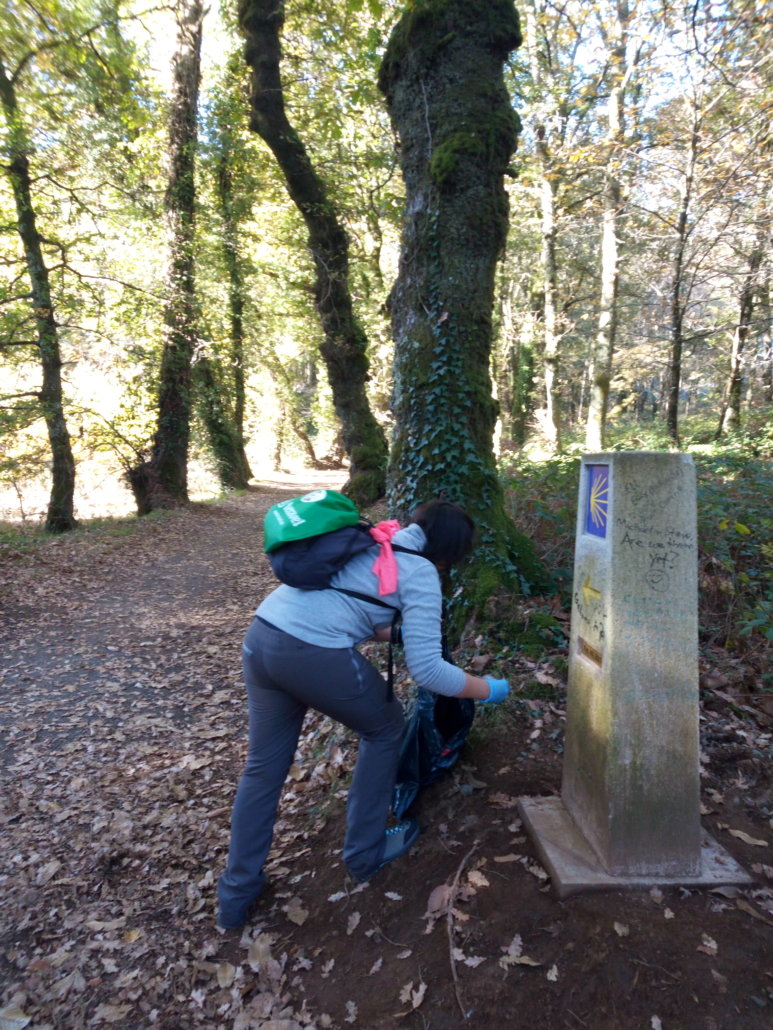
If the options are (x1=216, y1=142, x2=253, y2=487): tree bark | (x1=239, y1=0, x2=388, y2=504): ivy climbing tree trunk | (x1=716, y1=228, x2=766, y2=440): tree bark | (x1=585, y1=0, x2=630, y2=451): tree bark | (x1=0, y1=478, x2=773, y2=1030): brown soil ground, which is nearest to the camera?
(x1=0, y1=478, x2=773, y2=1030): brown soil ground

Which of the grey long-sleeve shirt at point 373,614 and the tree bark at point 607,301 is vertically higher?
the tree bark at point 607,301

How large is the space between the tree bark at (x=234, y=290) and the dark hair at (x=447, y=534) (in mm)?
16565

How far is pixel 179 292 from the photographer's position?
51.8ft

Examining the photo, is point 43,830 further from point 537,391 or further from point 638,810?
point 537,391

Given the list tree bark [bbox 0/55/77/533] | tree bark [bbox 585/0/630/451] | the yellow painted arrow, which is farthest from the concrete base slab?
tree bark [bbox 585/0/630/451]

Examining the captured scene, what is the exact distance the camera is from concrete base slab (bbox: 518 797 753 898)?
2635 millimetres

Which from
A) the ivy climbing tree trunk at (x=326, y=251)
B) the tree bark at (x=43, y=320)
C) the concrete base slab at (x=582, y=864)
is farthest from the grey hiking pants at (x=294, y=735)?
the ivy climbing tree trunk at (x=326, y=251)

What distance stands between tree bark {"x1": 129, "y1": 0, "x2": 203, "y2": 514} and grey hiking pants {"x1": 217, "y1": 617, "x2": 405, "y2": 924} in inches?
565

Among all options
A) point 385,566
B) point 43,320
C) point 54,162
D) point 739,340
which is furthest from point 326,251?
point 385,566

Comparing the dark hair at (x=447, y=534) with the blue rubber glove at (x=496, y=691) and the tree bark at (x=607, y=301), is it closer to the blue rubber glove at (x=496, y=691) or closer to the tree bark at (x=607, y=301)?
the blue rubber glove at (x=496, y=691)

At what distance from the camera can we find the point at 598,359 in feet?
53.7

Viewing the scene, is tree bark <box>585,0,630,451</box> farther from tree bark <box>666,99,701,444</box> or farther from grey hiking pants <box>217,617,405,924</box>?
grey hiking pants <box>217,617,405,924</box>

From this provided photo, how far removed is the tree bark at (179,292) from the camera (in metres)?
15.6

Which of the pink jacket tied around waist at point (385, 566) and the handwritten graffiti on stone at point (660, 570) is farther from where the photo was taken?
the pink jacket tied around waist at point (385, 566)
